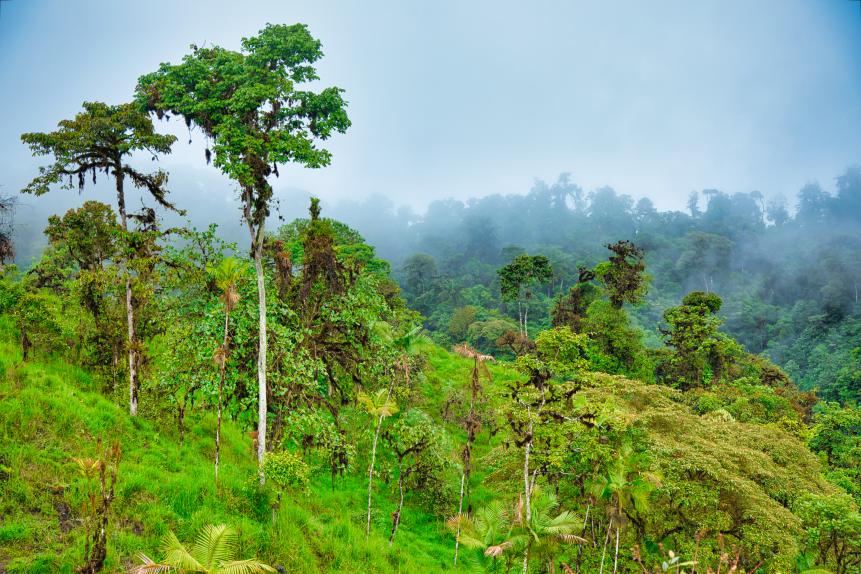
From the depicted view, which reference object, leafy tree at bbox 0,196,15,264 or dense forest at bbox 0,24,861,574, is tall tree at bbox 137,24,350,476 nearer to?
dense forest at bbox 0,24,861,574

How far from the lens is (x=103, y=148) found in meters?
14.1

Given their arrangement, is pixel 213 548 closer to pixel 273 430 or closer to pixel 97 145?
pixel 273 430

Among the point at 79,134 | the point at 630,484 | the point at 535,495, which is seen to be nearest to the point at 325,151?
the point at 79,134

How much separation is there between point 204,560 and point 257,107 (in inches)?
483

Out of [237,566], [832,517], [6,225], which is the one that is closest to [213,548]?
[237,566]

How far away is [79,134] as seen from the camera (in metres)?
13.6

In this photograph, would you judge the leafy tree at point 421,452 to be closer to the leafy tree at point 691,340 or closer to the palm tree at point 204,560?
the palm tree at point 204,560

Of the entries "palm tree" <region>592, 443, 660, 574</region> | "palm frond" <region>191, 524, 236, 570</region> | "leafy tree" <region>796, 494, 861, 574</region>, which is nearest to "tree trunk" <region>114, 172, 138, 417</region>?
"palm frond" <region>191, 524, 236, 570</region>

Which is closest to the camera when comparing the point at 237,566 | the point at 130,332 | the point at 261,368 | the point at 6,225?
the point at 237,566

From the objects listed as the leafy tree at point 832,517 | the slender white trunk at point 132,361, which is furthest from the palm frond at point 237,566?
the leafy tree at point 832,517

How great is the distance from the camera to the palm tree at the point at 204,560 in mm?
8266

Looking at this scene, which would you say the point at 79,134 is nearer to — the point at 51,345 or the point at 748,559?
the point at 51,345

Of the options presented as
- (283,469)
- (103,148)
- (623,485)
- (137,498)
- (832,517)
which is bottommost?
(832,517)

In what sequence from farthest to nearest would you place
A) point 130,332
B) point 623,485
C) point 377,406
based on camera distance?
point 377,406 < point 130,332 < point 623,485
